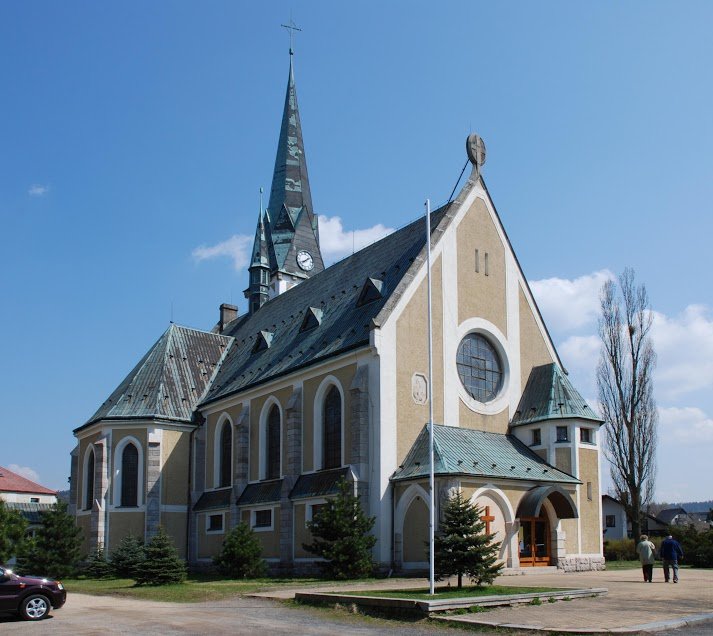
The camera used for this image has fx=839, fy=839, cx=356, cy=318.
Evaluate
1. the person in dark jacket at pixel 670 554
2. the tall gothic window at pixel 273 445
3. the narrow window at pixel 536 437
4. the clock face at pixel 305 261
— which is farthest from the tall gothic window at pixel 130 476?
the person in dark jacket at pixel 670 554

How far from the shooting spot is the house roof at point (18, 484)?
8056cm

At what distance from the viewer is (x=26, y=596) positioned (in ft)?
68.5

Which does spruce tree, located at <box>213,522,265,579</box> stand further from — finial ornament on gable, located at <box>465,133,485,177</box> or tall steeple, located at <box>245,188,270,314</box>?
tall steeple, located at <box>245,188,270,314</box>

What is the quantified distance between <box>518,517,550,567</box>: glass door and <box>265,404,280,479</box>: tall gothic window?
1294 cm

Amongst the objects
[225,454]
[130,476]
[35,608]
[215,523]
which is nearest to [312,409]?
[225,454]

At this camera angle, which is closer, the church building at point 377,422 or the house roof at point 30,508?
the church building at point 377,422

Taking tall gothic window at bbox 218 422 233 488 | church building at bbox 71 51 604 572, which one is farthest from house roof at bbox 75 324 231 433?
tall gothic window at bbox 218 422 233 488

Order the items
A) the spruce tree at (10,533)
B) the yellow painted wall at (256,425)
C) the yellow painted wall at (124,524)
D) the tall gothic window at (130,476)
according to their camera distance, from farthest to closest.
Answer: the tall gothic window at (130,476) → the yellow painted wall at (124,524) → the yellow painted wall at (256,425) → the spruce tree at (10,533)

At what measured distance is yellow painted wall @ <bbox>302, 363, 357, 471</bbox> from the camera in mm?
36062

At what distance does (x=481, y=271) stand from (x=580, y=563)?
13789 mm

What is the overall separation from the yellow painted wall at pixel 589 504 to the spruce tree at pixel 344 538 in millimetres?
10545

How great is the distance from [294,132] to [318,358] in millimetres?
37554

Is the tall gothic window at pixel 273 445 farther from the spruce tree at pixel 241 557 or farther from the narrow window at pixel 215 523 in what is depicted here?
the spruce tree at pixel 241 557

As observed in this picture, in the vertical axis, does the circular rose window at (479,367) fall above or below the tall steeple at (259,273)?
below
